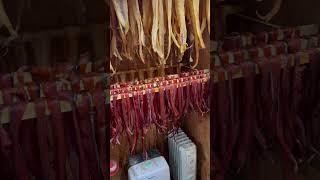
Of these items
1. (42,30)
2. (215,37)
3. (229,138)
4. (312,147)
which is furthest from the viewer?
(312,147)

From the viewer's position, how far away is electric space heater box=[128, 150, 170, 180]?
111cm

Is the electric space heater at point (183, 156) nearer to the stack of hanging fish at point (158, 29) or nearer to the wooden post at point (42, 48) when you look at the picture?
the stack of hanging fish at point (158, 29)

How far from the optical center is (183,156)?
115 centimetres

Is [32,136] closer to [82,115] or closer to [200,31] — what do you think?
[82,115]

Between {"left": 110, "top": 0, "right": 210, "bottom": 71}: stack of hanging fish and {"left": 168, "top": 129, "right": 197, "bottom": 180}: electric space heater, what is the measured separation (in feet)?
0.97

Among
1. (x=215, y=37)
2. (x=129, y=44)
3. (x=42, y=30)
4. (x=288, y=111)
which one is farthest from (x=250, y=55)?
(x=42, y=30)

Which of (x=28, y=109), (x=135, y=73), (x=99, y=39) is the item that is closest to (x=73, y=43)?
(x=99, y=39)

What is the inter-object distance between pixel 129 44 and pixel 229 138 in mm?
416

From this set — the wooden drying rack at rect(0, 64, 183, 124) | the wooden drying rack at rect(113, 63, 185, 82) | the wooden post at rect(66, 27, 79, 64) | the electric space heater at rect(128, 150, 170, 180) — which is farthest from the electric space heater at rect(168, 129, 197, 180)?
the wooden post at rect(66, 27, 79, 64)

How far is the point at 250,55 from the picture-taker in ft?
A: 3.00

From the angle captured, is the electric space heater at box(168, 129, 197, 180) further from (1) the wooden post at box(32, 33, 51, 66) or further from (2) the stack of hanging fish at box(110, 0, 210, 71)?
(1) the wooden post at box(32, 33, 51, 66)

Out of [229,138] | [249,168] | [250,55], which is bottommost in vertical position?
[249,168]

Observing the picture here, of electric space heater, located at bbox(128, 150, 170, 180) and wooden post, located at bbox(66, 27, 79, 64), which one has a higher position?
wooden post, located at bbox(66, 27, 79, 64)

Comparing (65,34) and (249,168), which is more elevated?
(65,34)
